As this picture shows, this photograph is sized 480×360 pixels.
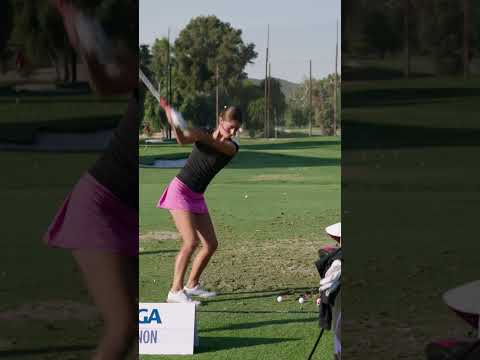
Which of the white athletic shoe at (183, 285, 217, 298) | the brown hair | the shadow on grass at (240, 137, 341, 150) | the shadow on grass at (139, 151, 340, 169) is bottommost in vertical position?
the white athletic shoe at (183, 285, 217, 298)

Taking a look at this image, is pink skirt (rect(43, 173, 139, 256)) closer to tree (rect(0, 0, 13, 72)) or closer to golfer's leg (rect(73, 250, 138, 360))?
golfer's leg (rect(73, 250, 138, 360))

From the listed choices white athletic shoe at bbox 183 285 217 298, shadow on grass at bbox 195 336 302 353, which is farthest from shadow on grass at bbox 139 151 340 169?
shadow on grass at bbox 195 336 302 353

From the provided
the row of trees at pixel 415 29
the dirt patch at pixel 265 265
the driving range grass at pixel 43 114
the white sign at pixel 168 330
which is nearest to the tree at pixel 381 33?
the row of trees at pixel 415 29

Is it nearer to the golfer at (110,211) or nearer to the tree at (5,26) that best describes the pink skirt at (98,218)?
the golfer at (110,211)

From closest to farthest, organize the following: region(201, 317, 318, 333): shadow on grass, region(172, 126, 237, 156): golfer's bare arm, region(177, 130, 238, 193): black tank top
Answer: region(201, 317, 318, 333): shadow on grass → region(172, 126, 237, 156): golfer's bare arm → region(177, 130, 238, 193): black tank top

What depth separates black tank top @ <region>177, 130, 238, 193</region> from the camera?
23.0 ft

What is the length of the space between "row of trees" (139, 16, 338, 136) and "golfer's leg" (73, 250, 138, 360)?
11.1 m

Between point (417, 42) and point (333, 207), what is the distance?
10146 mm

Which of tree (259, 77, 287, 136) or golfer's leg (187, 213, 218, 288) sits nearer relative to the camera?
golfer's leg (187, 213, 218, 288)

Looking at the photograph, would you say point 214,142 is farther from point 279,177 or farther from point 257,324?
point 279,177

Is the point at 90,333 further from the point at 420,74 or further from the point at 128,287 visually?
the point at 420,74

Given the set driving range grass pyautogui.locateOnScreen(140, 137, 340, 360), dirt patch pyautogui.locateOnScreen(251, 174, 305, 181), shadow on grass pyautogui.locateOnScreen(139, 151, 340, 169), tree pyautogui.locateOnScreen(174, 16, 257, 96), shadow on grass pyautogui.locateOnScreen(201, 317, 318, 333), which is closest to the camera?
driving range grass pyautogui.locateOnScreen(140, 137, 340, 360)

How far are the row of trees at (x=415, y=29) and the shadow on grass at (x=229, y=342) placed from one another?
3102 millimetres

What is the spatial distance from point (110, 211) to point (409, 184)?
1031 millimetres
